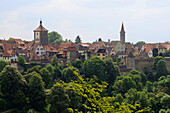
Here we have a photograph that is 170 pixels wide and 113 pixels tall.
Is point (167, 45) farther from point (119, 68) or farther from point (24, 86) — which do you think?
point (24, 86)

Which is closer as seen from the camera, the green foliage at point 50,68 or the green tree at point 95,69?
the green foliage at point 50,68

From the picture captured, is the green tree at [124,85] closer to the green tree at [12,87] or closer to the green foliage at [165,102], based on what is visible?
the green foliage at [165,102]

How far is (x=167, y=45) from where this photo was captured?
12262cm

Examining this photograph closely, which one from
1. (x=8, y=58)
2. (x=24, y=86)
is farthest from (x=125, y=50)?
(x=24, y=86)

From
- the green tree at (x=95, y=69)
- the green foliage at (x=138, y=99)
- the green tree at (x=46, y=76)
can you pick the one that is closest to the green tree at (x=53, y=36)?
the green tree at (x=95, y=69)

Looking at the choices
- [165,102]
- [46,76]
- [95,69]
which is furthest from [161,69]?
[46,76]

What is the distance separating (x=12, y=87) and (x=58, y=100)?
1050 cm

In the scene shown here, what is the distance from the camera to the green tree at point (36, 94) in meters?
66.0

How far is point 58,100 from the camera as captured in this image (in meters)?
63.6

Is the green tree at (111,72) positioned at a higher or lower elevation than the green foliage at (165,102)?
A: higher

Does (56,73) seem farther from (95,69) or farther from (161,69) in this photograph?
(161,69)

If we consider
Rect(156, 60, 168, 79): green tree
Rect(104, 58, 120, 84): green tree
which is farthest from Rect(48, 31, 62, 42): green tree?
Rect(156, 60, 168, 79): green tree

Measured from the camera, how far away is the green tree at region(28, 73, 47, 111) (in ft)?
217

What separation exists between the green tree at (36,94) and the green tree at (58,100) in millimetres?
2828
